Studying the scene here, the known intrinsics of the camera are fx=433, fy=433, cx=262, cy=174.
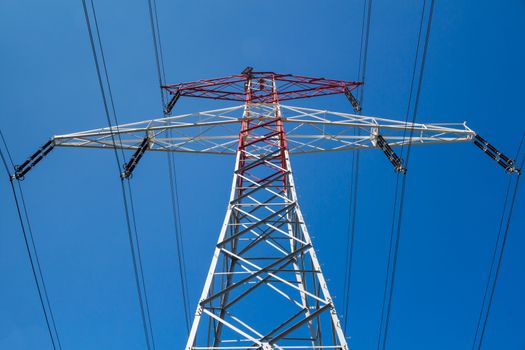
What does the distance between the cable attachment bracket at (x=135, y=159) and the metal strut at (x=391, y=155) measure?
20.9ft

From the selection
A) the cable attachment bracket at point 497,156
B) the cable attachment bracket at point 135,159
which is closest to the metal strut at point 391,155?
the cable attachment bracket at point 497,156

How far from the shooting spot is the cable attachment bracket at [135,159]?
1018 cm

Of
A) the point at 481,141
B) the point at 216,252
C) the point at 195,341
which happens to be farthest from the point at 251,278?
the point at 481,141

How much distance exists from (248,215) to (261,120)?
4410mm

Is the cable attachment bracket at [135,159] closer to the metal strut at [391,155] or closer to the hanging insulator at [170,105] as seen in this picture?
the hanging insulator at [170,105]

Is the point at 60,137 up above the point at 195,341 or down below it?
above

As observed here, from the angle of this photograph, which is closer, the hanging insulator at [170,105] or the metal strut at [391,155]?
the metal strut at [391,155]

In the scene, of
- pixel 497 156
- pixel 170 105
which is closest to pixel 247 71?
pixel 170 105

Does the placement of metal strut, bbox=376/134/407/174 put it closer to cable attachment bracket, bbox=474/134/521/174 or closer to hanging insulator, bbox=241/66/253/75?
cable attachment bracket, bbox=474/134/521/174

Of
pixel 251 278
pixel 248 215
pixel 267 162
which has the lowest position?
pixel 251 278

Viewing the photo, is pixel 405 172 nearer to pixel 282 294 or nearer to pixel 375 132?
pixel 375 132

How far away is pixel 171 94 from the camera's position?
1602 cm

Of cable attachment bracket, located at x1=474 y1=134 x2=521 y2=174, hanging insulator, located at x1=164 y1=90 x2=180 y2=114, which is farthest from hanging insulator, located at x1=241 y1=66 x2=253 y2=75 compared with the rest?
cable attachment bracket, located at x1=474 y1=134 x2=521 y2=174

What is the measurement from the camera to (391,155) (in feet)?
37.0
